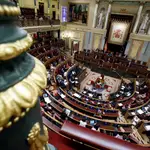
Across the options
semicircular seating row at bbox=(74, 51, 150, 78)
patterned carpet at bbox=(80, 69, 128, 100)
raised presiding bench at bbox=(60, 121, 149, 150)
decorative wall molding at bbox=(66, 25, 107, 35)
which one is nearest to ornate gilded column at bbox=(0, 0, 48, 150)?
raised presiding bench at bbox=(60, 121, 149, 150)

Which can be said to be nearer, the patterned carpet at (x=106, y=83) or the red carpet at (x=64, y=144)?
the red carpet at (x=64, y=144)

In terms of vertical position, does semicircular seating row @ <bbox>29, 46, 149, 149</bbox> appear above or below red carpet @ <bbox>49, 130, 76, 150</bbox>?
below

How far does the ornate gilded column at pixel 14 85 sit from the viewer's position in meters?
0.56

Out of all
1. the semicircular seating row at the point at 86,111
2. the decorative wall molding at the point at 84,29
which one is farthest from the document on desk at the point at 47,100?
the decorative wall molding at the point at 84,29

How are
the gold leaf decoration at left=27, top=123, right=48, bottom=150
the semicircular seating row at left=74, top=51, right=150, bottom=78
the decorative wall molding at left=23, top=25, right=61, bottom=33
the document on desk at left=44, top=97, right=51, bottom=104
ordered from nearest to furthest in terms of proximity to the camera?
the gold leaf decoration at left=27, top=123, right=48, bottom=150, the document on desk at left=44, top=97, right=51, bottom=104, the decorative wall molding at left=23, top=25, right=61, bottom=33, the semicircular seating row at left=74, top=51, right=150, bottom=78

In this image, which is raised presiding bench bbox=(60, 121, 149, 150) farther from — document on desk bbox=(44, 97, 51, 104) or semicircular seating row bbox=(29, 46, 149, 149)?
document on desk bbox=(44, 97, 51, 104)

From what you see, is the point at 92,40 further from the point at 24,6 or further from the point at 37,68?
the point at 37,68

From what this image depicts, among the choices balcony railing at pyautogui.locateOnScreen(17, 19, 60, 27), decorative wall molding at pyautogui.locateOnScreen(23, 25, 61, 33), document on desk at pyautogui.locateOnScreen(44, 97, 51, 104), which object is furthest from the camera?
decorative wall molding at pyautogui.locateOnScreen(23, 25, 61, 33)

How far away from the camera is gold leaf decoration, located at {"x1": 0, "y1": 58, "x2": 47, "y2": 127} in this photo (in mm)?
531

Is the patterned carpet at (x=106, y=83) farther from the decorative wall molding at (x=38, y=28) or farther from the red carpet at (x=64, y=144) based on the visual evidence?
the red carpet at (x=64, y=144)

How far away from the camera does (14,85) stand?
61 cm

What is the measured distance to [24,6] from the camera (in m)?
14.7

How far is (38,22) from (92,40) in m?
7.66

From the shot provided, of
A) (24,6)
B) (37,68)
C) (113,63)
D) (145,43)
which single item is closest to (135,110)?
(113,63)
